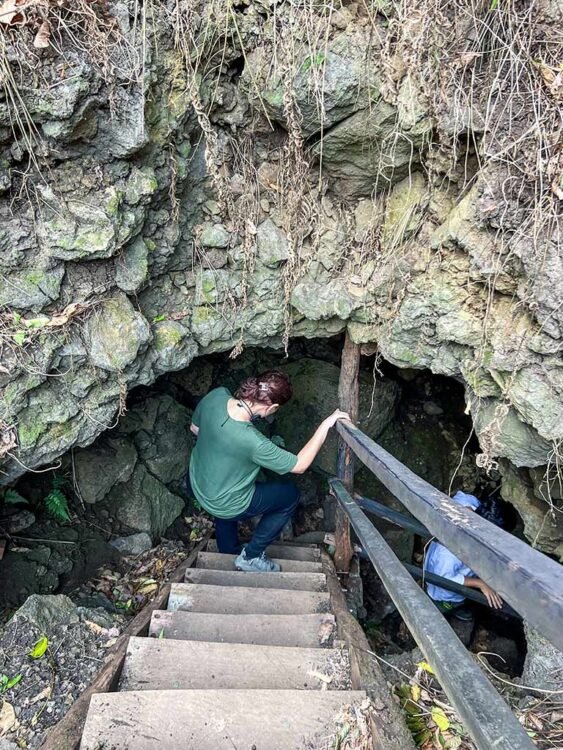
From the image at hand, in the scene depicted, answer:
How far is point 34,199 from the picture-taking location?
272 cm

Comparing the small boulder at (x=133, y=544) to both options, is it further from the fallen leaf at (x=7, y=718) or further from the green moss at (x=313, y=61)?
the green moss at (x=313, y=61)

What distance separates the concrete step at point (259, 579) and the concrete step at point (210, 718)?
1441 mm

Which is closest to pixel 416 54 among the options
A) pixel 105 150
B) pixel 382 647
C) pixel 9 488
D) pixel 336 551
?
pixel 105 150

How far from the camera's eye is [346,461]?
409cm

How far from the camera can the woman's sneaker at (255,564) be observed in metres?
3.75

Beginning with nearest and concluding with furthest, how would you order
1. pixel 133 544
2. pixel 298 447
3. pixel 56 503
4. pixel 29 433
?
pixel 29 433 → pixel 56 503 → pixel 133 544 → pixel 298 447

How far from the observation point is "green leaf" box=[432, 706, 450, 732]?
2055 mm

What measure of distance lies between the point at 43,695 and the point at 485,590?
3456mm

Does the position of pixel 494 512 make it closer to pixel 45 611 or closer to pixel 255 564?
pixel 255 564

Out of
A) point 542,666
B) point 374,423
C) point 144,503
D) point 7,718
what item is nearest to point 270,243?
point 374,423

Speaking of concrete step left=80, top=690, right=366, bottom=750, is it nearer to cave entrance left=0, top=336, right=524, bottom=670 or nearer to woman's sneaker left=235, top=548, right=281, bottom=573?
woman's sneaker left=235, top=548, right=281, bottom=573

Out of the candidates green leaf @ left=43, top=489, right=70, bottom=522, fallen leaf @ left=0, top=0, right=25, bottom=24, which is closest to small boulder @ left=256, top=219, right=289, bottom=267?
fallen leaf @ left=0, top=0, right=25, bottom=24

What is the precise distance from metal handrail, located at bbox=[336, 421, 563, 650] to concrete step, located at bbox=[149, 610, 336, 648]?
1.37 meters

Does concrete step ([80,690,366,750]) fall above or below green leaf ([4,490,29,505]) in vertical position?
above
